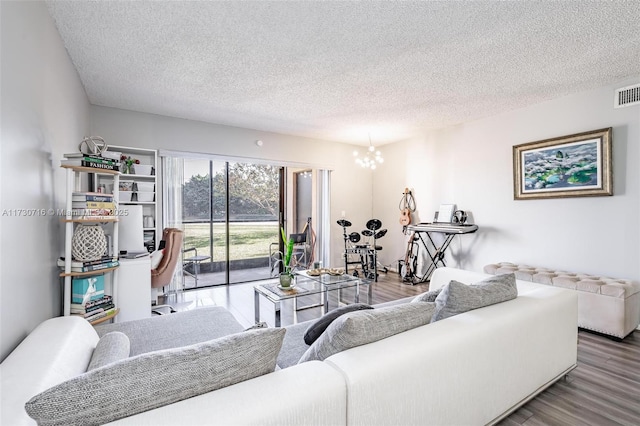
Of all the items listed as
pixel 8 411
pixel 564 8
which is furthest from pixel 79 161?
pixel 564 8

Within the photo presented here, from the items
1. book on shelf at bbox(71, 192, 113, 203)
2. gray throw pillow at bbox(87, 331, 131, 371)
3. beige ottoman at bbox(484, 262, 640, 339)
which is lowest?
beige ottoman at bbox(484, 262, 640, 339)

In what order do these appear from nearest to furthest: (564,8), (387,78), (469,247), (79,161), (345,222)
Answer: (564,8)
(79,161)
(387,78)
(469,247)
(345,222)

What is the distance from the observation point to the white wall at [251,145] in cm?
416

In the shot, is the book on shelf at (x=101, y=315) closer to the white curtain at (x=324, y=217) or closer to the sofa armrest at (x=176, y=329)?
the sofa armrest at (x=176, y=329)

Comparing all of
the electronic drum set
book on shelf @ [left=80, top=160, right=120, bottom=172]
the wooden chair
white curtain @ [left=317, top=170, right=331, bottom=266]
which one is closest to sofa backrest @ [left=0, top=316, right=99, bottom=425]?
book on shelf @ [left=80, top=160, right=120, bottom=172]

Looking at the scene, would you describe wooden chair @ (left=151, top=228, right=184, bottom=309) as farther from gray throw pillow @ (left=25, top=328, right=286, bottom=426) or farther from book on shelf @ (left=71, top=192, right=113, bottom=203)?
gray throw pillow @ (left=25, top=328, right=286, bottom=426)

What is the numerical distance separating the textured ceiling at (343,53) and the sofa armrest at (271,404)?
7.39 ft

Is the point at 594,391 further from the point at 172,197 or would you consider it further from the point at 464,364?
the point at 172,197

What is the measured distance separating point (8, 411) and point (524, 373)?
2318 millimetres

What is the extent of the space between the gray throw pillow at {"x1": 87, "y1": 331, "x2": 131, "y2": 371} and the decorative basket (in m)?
1.07

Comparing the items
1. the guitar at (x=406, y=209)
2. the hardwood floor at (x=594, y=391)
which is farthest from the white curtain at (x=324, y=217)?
the hardwood floor at (x=594, y=391)

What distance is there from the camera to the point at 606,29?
2320 mm

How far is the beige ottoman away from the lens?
9.21 feet

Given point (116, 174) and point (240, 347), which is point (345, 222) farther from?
point (240, 347)
